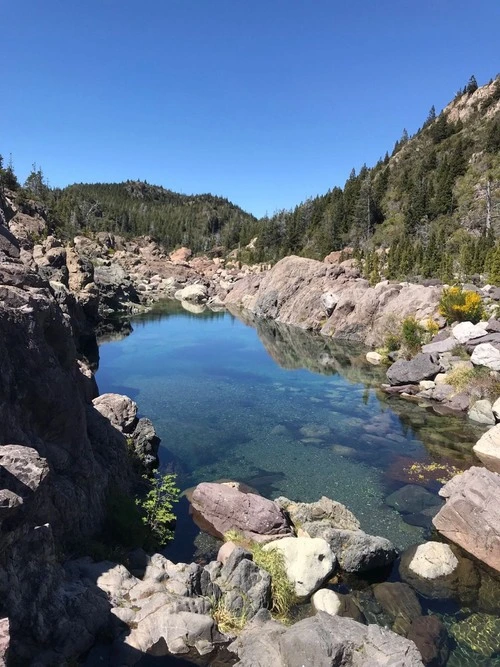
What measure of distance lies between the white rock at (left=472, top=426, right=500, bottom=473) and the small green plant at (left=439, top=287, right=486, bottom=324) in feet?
59.9

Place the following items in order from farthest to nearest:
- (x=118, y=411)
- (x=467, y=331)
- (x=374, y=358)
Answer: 1. (x=374, y=358)
2. (x=467, y=331)
3. (x=118, y=411)

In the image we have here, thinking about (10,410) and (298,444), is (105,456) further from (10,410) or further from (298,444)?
(298,444)

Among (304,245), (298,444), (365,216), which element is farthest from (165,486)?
(304,245)

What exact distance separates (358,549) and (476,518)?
13.3 ft

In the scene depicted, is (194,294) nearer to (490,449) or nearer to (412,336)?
(412,336)

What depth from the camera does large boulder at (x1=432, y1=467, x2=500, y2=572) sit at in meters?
13.7

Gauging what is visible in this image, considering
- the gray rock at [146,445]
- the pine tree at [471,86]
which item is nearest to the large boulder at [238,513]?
the gray rock at [146,445]

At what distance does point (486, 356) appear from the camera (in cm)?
2888

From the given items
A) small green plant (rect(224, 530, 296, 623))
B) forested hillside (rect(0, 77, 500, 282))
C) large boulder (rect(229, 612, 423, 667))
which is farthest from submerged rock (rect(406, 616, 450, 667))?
forested hillside (rect(0, 77, 500, 282))

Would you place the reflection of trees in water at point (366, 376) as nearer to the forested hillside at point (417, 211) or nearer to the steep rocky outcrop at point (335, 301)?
the steep rocky outcrop at point (335, 301)

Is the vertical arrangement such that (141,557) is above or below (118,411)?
below

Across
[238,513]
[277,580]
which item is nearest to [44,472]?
[277,580]

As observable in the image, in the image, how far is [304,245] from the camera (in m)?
116

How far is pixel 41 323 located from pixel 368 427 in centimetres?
1907
